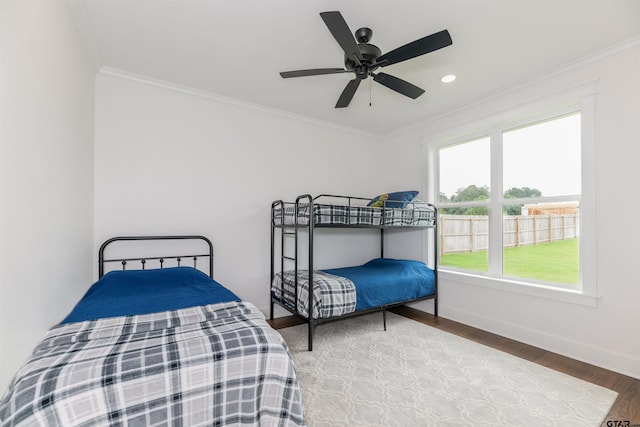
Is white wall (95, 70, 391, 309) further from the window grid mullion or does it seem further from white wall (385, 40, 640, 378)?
white wall (385, 40, 640, 378)

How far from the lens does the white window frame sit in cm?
232

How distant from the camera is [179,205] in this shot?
2.83 meters

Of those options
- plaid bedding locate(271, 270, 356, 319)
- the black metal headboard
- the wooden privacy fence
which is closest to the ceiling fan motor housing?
plaid bedding locate(271, 270, 356, 319)

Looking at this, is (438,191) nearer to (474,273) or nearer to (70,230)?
(474,273)

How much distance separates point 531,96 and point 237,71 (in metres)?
2.81

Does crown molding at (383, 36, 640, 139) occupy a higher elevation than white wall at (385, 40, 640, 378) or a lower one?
higher

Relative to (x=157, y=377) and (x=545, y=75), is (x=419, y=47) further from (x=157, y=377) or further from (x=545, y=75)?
(x=157, y=377)

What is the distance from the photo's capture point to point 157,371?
92 centimetres

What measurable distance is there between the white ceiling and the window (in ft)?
1.93

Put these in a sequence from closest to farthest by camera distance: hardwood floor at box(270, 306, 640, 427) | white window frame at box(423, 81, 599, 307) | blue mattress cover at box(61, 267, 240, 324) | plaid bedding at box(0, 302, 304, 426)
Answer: plaid bedding at box(0, 302, 304, 426)
blue mattress cover at box(61, 267, 240, 324)
hardwood floor at box(270, 306, 640, 427)
white window frame at box(423, 81, 599, 307)

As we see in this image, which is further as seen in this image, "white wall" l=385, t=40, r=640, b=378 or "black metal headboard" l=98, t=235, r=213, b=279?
"black metal headboard" l=98, t=235, r=213, b=279

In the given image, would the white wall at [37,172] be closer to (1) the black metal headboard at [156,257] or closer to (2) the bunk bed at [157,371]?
(2) the bunk bed at [157,371]

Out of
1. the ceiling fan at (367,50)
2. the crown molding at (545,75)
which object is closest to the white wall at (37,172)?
the ceiling fan at (367,50)

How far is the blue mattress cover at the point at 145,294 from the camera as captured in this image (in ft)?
4.71
